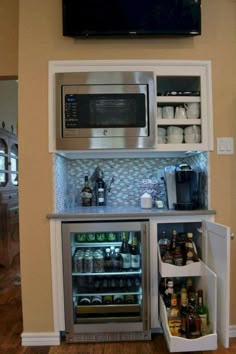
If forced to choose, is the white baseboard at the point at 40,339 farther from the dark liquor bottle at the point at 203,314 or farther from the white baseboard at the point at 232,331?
the white baseboard at the point at 232,331

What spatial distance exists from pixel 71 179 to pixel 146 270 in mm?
1022

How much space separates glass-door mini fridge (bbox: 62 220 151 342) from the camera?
6.88 feet

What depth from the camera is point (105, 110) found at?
214 cm

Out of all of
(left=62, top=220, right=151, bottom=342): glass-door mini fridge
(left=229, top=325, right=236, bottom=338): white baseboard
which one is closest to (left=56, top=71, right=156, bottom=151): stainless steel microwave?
(left=62, top=220, right=151, bottom=342): glass-door mini fridge

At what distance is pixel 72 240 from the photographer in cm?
219

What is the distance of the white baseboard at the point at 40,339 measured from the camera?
212cm

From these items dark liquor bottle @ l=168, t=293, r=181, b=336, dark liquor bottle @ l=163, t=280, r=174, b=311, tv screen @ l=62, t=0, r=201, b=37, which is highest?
tv screen @ l=62, t=0, r=201, b=37

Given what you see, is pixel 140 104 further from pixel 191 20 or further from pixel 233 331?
pixel 233 331

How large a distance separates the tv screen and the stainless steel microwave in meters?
0.29

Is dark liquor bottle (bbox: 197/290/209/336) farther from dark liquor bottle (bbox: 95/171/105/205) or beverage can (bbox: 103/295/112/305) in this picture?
dark liquor bottle (bbox: 95/171/105/205)

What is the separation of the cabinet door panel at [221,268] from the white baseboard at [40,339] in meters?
1.12

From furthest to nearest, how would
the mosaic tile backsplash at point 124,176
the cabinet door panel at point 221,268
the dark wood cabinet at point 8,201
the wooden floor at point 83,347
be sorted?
the dark wood cabinet at point 8,201 < the mosaic tile backsplash at point 124,176 < the wooden floor at point 83,347 < the cabinet door panel at point 221,268

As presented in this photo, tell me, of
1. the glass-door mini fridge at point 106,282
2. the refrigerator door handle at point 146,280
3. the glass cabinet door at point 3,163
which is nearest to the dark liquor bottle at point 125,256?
the glass-door mini fridge at point 106,282

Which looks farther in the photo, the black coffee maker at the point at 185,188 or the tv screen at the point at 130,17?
the black coffee maker at the point at 185,188
